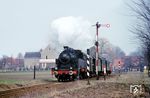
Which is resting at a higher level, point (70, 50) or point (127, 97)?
point (70, 50)

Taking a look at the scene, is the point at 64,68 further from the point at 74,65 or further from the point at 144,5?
the point at 144,5

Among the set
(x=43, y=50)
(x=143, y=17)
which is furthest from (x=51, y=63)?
(x=143, y=17)

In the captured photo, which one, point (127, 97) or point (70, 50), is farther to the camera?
point (70, 50)

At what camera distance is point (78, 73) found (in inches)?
1526

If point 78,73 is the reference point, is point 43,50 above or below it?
above

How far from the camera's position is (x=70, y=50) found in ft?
132

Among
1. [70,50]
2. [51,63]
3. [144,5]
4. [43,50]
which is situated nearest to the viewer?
[144,5]

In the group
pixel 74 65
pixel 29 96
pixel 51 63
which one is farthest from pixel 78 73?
pixel 51 63

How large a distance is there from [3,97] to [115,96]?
553 centimetres

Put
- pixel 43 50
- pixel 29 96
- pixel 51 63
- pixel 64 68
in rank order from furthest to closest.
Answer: pixel 43 50
pixel 51 63
pixel 64 68
pixel 29 96

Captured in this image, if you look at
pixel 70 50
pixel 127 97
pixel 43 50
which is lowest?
pixel 127 97

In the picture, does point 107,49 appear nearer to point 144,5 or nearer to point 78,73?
point 78,73

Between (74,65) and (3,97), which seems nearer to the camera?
(3,97)

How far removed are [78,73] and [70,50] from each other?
10.00 feet
